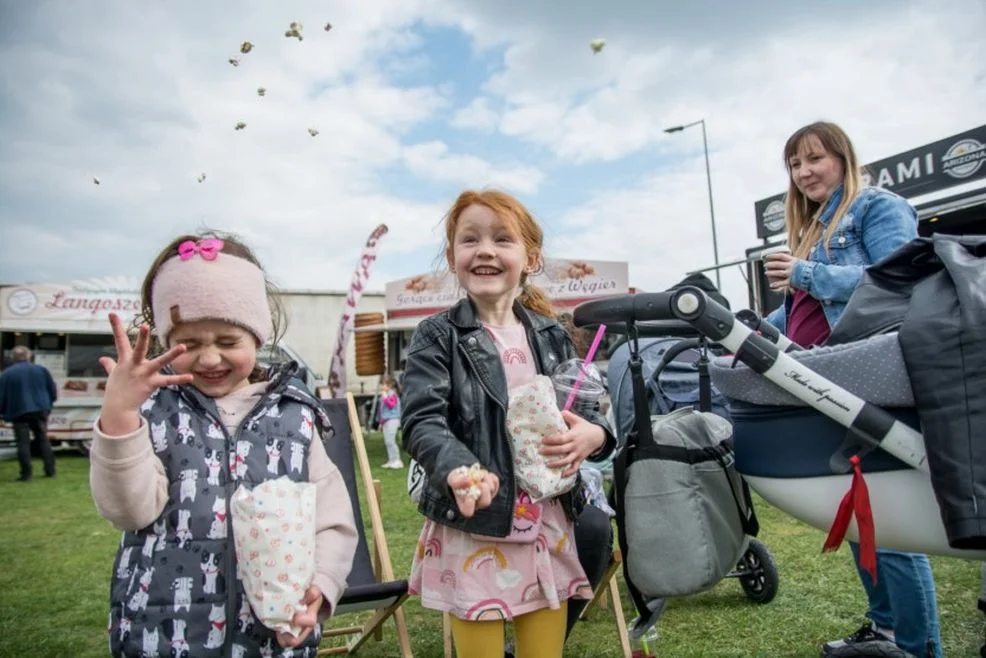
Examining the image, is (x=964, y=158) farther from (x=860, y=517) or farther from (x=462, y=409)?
(x=462, y=409)

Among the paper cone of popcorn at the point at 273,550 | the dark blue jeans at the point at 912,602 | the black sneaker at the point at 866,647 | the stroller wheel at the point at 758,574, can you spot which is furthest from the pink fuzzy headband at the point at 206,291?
the stroller wheel at the point at 758,574

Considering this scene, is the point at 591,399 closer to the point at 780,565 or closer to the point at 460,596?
the point at 460,596

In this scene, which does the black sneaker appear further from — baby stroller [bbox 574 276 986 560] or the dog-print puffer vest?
the dog-print puffer vest

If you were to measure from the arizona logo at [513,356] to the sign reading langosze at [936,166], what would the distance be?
193 inches

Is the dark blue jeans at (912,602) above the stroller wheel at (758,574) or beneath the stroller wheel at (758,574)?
above

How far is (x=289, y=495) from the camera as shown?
1.33 meters

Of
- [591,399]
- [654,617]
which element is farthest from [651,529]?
[591,399]

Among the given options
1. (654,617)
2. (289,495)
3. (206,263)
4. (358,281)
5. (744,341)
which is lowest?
(654,617)

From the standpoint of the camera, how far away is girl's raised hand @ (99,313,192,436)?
1.21m

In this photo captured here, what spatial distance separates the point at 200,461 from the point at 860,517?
131 cm

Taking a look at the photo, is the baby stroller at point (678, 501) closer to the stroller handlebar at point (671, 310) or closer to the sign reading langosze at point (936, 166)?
the stroller handlebar at point (671, 310)

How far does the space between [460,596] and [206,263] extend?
921 mm

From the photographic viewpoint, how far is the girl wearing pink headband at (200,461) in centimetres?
124

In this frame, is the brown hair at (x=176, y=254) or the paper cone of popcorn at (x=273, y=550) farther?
the brown hair at (x=176, y=254)
